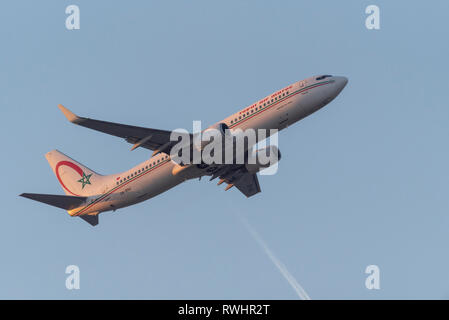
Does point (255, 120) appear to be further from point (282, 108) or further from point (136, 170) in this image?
point (136, 170)

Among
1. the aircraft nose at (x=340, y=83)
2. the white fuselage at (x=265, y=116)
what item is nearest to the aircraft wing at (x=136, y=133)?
the white fuselage at (x=265, y=116)

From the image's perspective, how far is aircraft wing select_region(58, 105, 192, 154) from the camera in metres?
55.5

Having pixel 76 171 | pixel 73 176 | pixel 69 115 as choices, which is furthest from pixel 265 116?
pixel 73 176

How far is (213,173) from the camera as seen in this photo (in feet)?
210

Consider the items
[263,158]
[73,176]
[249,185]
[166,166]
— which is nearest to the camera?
[166,166]

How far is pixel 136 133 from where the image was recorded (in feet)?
193

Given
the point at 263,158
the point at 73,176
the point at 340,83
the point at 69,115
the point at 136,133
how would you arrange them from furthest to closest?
the point at 73,176, the point at 263,158, the point at 340,83, the point at 136,133, the point at 69,115

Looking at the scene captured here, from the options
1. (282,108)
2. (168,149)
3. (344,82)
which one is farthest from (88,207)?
(344,82)

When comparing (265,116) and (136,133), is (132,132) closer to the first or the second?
(136,133)

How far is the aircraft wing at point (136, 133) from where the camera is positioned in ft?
182

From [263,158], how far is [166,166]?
29.7ft

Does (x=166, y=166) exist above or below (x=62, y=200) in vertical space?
above

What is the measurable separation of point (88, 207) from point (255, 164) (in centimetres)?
1667

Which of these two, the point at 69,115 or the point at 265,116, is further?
the point at 265,116
